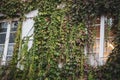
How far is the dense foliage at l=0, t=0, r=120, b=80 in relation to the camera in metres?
8.84

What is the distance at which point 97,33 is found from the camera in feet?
30.5

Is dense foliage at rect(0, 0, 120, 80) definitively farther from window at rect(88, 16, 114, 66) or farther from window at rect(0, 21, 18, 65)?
window at rect(0, 21, 18, 65)

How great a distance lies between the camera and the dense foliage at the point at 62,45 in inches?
348

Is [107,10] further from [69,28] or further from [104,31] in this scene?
[69,28]

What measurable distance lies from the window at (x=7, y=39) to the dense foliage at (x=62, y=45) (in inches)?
21.7

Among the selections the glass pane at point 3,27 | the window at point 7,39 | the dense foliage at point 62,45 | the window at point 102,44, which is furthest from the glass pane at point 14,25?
the window at point 102,44

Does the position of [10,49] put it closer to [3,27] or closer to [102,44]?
[3,27]

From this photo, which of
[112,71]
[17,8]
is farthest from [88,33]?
[17,8]

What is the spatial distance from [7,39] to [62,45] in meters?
2.40

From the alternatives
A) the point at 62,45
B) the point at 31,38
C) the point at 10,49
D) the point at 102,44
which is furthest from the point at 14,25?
the point at 102,44

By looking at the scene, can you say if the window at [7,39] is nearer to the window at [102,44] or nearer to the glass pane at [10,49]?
→ the glass pane at [10,49]

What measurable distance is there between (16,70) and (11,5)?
2.61 meters

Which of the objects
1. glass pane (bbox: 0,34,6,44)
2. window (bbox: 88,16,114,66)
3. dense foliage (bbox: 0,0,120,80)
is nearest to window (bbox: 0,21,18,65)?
glass pane (bbox: 0,34,6,44)

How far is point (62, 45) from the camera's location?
30.7 ft
